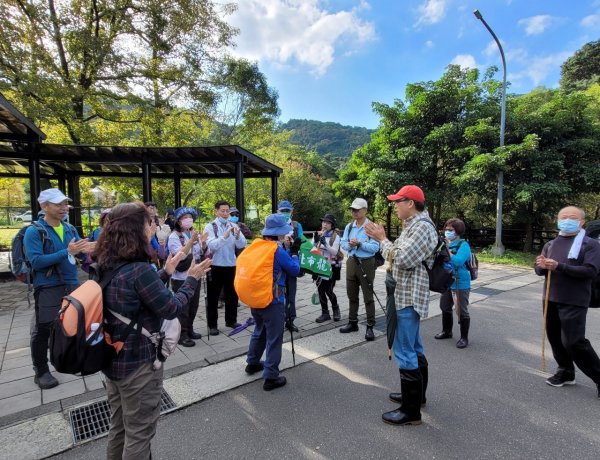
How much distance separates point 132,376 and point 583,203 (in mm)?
21463

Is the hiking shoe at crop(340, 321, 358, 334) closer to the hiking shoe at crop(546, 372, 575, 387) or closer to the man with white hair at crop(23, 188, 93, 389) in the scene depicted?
the hiking shoe at crop(546, 372, 575, 387)

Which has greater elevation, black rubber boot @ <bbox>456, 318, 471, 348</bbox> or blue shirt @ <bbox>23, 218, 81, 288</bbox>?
blue shirt @ <bbox>23, 218, 81, 288</bbox>

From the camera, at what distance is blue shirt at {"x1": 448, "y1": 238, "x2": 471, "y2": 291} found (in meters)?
4.30

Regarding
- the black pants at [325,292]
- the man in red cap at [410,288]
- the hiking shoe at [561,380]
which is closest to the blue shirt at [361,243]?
the black pants at [325,292]

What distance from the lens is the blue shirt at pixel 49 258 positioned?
303cm

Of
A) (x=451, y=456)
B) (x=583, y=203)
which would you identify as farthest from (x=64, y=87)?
(x=583, y=203)

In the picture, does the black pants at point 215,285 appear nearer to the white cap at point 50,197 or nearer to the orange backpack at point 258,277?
the orange backpack at point 258,277

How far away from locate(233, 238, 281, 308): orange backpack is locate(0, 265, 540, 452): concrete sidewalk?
4.24 ft

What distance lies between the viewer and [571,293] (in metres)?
3.09

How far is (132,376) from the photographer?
5.89ft

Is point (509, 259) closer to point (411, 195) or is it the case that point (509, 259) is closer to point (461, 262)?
point (461, 262)

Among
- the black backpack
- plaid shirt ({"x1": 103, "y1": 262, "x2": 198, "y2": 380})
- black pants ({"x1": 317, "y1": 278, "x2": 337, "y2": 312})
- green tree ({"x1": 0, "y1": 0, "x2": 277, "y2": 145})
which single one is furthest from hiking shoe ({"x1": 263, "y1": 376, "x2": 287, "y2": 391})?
green tree ({"x1": 0, "y1": 0, "x2": 277, "y2": 145})

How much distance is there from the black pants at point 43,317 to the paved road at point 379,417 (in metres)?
1.29

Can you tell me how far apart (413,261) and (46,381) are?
3.80 meters
